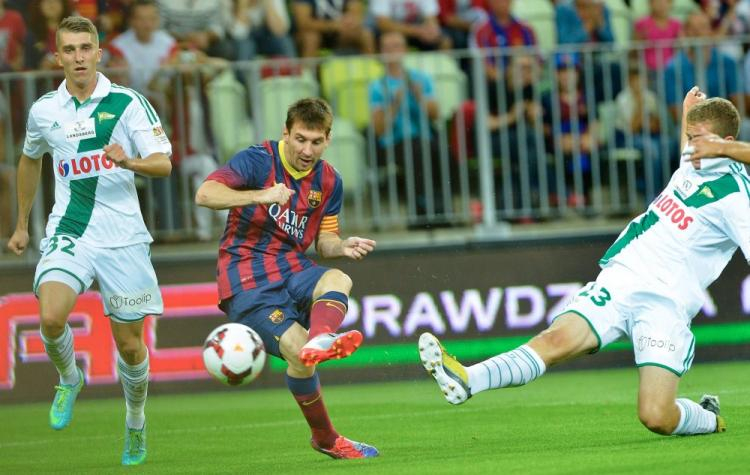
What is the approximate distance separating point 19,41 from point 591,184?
19.4 feet

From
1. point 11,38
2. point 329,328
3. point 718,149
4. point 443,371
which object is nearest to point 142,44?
point 11,38

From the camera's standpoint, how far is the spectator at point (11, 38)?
1407 cm

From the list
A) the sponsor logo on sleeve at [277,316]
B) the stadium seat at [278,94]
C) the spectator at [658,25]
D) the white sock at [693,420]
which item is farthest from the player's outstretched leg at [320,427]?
the spectator at [658,25]

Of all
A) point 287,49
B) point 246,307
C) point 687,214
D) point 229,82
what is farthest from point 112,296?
point 287,49

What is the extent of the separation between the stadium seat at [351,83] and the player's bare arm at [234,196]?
19.5 ft

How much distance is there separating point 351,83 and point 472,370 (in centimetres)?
679

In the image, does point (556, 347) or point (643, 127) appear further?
point (643, 127)

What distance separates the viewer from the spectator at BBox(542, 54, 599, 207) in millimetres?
14328

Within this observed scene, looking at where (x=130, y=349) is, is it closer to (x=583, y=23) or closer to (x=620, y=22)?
(x=583, y=23)

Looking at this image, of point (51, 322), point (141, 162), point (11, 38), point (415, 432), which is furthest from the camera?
point (11, 38)

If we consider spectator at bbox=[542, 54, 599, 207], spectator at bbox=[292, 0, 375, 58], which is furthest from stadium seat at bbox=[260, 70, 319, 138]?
spectator at bbox=[542, 54, 599, 207]

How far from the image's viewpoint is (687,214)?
833cm

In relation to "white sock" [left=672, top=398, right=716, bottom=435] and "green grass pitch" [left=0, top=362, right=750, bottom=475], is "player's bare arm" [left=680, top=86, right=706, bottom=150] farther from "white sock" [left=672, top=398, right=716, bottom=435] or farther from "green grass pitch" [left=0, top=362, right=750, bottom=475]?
"green grass pitch" [left=0, top=362, right=750, bottom=475]

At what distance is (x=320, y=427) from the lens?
8516mm
